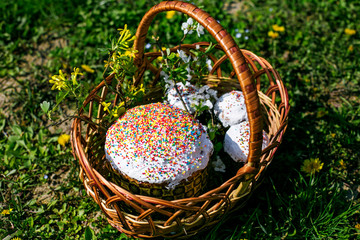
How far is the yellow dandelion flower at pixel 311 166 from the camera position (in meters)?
2.00

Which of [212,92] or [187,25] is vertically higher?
[187,25]

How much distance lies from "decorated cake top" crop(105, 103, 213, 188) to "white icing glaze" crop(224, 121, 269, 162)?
193 millimetres

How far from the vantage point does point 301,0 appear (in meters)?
3.34

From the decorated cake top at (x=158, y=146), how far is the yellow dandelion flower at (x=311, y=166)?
73 cm

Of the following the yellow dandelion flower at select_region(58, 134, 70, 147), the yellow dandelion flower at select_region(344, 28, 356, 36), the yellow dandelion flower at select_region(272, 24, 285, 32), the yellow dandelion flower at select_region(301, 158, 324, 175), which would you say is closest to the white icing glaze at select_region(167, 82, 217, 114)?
the yellow dandelion flower at select_region(301, 158, 324, 175)

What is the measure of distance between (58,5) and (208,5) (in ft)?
5.10

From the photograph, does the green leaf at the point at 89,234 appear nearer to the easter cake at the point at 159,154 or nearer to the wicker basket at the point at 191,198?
the wicker basket at the point at 191,198

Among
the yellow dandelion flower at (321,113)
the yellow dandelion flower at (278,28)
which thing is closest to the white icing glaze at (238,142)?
the yellow dandelion flower at (321,113)

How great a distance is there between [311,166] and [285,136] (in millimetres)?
Answer: 343

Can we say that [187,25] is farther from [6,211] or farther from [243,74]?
[6,211]

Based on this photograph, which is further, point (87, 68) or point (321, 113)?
point (87, 68)

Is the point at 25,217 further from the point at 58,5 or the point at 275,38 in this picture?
the point at 275,38

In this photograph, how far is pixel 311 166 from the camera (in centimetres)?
202

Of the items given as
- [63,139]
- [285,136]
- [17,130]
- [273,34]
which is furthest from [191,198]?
[273,34]
